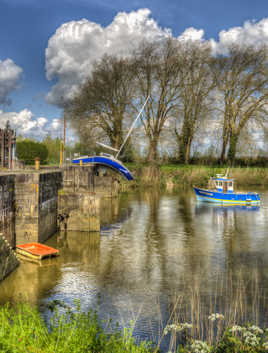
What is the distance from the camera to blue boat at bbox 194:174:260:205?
36.0m

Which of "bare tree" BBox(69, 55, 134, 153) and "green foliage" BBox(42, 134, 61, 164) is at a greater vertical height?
"bare tree" BBox(69, 55, 134, 153)

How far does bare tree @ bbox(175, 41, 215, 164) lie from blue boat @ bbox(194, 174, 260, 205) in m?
18.8

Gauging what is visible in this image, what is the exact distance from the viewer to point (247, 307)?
1160cm

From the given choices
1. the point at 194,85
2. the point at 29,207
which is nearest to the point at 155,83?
the point at 194,85

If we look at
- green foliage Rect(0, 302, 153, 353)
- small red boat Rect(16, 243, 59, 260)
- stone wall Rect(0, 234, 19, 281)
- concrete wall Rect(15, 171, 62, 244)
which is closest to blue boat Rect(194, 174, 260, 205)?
concrete wall Rect(15, 171, 62, 244)

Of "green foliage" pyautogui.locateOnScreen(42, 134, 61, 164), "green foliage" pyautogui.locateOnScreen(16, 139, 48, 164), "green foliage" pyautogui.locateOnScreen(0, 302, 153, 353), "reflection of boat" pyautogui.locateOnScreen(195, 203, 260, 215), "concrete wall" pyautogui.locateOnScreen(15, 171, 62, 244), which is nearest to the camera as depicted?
"green foliage" pyautogui.locateOnScreen(0, 302, 153, 353)

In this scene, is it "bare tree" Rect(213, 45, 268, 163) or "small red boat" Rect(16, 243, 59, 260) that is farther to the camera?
"bare tree" Rect(213, 45, 268, 163)

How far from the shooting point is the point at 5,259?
13.9 meters

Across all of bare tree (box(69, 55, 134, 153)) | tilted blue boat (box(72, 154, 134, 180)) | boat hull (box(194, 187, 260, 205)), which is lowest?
boat hull (box(194, 187, 260, 205))

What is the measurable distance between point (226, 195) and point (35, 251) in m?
24.1

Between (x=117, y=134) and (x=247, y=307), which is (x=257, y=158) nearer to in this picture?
(x=117, y=134)

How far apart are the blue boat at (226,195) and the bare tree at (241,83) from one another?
19.4 m

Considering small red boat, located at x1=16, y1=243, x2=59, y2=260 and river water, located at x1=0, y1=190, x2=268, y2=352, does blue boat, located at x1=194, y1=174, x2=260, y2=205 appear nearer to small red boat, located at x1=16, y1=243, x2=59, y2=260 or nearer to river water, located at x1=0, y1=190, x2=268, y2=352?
river water, located at x1=0, y1=190, x2=268, y2=352

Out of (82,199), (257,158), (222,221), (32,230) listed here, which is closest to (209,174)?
(257,158)
